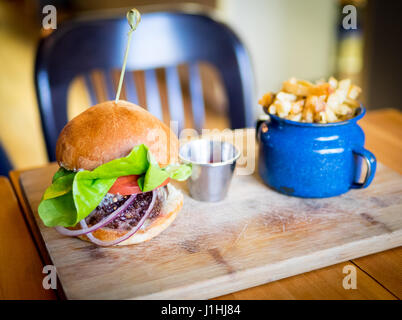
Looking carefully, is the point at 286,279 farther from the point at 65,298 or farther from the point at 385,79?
the point at 385,79

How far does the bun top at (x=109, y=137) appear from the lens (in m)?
0.85

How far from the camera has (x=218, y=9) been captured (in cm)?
Answer: 368

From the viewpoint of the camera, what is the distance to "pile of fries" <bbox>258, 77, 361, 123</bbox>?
986mm

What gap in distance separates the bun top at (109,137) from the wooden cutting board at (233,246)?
0.58ft

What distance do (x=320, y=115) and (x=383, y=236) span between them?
0.30 metres

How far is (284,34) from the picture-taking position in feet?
12.5

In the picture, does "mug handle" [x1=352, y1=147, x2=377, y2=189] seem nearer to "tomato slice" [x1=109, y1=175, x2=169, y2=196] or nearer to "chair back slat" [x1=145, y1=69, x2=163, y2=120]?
"tomato slice" [x1=109, y1=175, x2=169, y2=196]

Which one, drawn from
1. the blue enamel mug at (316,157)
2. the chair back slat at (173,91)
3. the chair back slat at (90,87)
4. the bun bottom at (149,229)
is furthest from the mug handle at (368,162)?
the chair back slat at (90,87)

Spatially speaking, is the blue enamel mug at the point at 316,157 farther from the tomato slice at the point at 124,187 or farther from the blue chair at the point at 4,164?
the blue chair at the point at 4,164

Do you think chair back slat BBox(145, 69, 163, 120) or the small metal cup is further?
chair back slat BBox(145, 69, 163, 120)

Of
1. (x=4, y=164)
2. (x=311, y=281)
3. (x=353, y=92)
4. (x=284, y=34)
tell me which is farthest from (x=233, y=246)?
(x=284, y=34)

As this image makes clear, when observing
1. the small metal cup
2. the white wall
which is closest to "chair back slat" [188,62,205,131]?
the small metal cup

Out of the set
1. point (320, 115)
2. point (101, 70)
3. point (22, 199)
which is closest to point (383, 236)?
point (320, 115)

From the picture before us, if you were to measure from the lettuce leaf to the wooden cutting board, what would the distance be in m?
0.08
